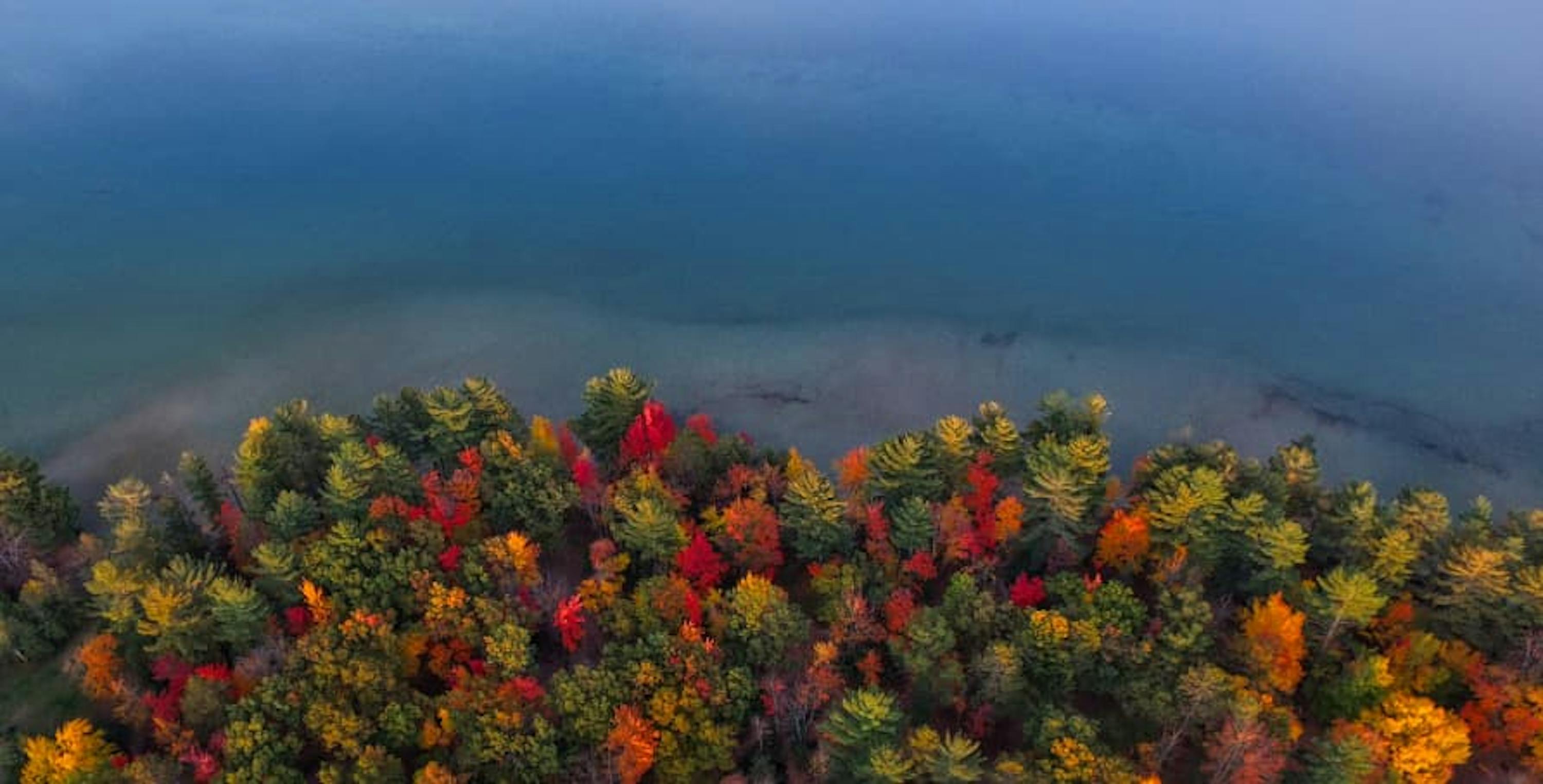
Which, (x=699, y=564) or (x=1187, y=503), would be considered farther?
(x=699, y=564)

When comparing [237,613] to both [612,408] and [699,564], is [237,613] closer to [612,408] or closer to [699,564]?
[699,564]

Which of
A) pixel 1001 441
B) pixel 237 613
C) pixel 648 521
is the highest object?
pixel 1001 441

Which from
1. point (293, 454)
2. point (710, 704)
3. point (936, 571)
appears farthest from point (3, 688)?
point (936, 571)

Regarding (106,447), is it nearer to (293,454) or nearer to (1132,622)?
(293,454)

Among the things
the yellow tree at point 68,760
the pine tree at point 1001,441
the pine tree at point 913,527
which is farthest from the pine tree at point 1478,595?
the yellow tree at point 68,760

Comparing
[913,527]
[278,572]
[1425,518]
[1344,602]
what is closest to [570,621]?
[278,572]

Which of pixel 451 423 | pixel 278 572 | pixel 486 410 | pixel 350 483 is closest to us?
pixel 278 572

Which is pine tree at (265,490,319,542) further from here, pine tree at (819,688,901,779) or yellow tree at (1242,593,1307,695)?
yellow tree at (1242,593,1307,695)

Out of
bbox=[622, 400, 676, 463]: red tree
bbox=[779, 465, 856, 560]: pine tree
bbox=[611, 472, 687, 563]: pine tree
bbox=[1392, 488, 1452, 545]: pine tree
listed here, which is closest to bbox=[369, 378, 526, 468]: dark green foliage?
bbox=[622, 400, 676, 463]: red tree
